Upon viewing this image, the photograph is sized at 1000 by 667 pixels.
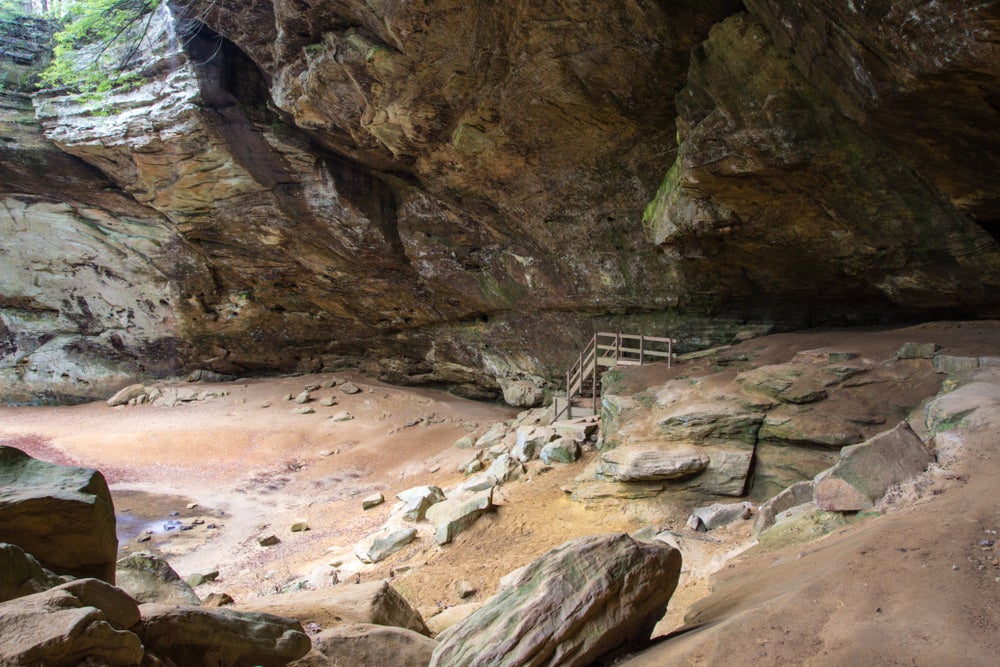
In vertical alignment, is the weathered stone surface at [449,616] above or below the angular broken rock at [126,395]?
below

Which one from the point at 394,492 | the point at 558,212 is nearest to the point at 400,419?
the point at 394,492

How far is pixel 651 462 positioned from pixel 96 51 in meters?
19.4

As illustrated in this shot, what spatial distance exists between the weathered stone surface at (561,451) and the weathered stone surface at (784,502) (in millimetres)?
4897

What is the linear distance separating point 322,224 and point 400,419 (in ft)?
22.7

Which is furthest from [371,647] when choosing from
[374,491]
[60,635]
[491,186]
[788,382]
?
[491,186]

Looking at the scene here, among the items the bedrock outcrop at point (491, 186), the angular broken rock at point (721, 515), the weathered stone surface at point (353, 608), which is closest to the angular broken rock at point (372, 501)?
the weathered stone surface at point (353, 608)

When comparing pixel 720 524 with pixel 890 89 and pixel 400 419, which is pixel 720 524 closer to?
pixel 890 89

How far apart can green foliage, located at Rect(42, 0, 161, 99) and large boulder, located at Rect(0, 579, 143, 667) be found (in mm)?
17005

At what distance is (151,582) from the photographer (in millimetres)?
6051

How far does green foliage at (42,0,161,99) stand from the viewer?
15.7 meters

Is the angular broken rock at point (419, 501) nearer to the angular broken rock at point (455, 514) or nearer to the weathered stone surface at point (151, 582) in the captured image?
the angular broken rock at point (455, 514)

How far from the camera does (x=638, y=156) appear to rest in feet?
39.4

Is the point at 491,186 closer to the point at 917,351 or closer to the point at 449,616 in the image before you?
the point at 917,351

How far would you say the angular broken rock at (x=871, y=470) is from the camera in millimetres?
5469
